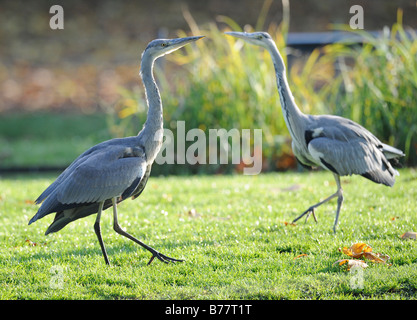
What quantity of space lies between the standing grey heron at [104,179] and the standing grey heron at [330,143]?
1.20 m

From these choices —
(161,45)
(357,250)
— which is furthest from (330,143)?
(161,45)

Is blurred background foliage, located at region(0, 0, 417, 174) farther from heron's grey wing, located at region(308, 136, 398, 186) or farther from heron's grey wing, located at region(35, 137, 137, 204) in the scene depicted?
heron's grey wing, located at region(35, 137, 137, 204)

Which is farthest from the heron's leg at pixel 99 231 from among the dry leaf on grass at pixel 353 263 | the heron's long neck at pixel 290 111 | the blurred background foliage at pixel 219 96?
the blurred background foliage at pixel 219 96

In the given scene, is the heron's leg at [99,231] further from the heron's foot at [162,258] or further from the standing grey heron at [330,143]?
the standing grey heron at [330,143]

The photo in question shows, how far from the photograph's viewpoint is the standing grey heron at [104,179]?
194 inches

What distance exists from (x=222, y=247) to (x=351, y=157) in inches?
63.6

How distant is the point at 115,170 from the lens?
16.3ft

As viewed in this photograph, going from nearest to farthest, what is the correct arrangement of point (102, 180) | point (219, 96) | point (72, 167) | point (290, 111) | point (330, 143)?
point (102, 180) → point (72, 167) → point (330, 143) → point (290, 111) → point (219, 96)

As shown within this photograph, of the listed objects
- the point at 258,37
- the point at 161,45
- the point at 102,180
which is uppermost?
the point at 258,37

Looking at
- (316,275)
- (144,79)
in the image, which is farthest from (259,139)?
(316,275)

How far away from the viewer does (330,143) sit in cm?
577

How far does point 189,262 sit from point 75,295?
1.04 meters

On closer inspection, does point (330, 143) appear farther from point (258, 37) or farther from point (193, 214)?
point (193, 214)

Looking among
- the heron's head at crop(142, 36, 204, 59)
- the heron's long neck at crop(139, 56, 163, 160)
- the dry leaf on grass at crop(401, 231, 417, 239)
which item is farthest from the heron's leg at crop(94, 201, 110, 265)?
the dry leaf on grass at crop(401, 231, 417, 239)
